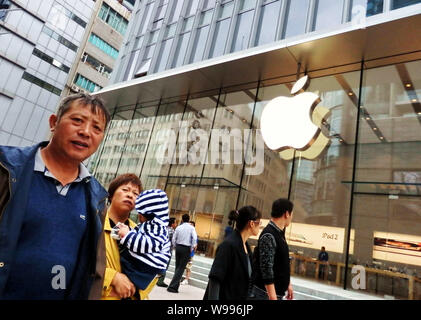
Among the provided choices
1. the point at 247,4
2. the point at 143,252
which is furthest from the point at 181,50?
the point at 143,252

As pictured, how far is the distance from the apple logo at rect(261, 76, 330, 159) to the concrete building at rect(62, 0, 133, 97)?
98.4 ft

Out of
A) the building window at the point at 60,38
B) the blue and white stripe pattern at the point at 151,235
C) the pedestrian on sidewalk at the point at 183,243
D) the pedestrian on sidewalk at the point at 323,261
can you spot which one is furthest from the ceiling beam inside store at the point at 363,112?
the building window at the point at 60,38

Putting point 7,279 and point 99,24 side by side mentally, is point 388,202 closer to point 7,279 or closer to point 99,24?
point 7,279

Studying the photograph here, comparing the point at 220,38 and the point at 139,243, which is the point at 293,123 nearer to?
the point at 220,38

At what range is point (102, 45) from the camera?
3572 cm

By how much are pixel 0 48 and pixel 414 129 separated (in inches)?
1321

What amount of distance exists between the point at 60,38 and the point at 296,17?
101ft

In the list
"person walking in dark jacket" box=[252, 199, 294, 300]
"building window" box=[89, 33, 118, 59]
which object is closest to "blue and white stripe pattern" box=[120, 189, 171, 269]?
"person walking in dark jacket" box=[252, 199, 294, 300]

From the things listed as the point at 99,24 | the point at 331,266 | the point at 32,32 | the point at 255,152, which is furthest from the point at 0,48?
the point at 331,266

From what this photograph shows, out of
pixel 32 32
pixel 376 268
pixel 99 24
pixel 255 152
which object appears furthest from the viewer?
pixel 99 24

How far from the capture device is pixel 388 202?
8.90 m

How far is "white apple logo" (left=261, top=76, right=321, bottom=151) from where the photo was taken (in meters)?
8.14

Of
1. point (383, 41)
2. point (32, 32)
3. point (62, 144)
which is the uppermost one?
point (32, 32)

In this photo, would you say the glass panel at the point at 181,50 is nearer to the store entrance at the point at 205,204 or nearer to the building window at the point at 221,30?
the building window at the point at 221,30
